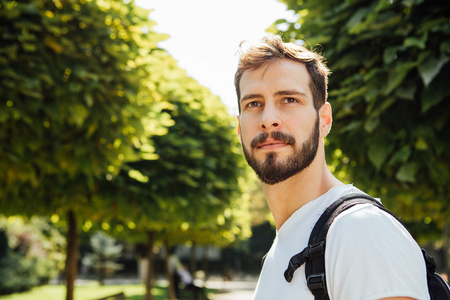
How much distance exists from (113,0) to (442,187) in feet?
Result: 14.9

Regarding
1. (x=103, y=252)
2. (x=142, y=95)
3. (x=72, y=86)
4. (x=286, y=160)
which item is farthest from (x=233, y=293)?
(x=286, y=160)

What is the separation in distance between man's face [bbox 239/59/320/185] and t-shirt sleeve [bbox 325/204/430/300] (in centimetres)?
44

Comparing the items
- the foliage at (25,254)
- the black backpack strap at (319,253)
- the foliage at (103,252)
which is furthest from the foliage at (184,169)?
the foliage at (103,252)

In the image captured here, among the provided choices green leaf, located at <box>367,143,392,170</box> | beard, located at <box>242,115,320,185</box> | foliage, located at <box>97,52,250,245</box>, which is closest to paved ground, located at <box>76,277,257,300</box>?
foliage, located at <box>97,52,250,245</box>

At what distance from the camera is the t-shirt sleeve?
1082 mm

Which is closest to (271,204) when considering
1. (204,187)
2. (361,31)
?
(361,31)

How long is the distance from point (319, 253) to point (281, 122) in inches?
21.8

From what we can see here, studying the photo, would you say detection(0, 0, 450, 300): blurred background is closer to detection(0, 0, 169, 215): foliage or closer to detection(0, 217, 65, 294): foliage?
detection(0, 0, 169, 215): foliage

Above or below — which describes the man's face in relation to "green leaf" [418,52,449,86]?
below

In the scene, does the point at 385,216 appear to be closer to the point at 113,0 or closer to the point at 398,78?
the point at 398,78

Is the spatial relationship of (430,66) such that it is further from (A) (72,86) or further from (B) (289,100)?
(A) (72,86)

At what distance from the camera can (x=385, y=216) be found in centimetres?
A: 119

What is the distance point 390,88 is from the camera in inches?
141

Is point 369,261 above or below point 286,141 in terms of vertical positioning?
below
